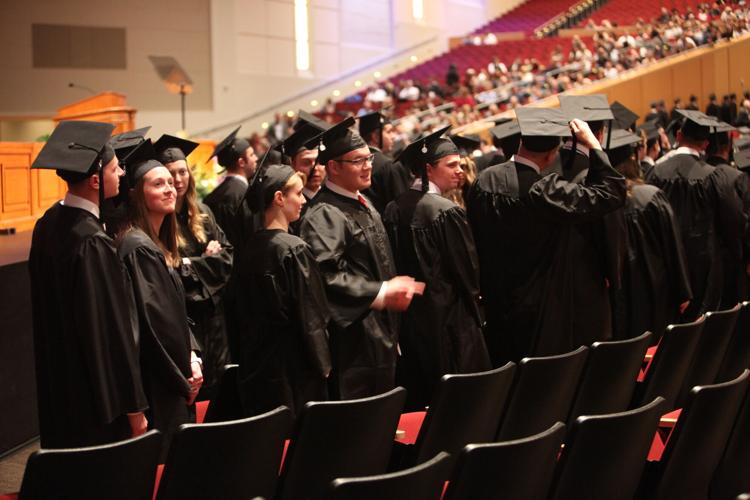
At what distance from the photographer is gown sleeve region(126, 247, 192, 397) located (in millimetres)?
3750

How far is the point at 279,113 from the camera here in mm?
22844

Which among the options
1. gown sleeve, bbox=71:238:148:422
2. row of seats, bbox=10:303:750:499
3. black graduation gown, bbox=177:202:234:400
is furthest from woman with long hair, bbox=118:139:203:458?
black graduation gown, bbox=177:202:234:400

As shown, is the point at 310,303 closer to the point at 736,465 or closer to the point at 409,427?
the point at 409,427

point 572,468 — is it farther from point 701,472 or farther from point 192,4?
point 192,4

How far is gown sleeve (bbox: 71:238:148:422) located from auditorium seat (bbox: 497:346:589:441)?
136cm

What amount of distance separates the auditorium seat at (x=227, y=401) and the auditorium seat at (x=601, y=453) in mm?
1850

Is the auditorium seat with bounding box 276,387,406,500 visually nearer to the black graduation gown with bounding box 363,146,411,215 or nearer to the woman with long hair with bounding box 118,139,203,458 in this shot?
the woman with long hair with bounding box 118,139,203,458

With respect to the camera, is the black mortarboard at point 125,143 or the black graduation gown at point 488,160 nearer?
the black mortarboard at point 125,143

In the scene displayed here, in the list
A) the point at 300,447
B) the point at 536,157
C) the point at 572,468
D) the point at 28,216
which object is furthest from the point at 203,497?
the point at 28,216

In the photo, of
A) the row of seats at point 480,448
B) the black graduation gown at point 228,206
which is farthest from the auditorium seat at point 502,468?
the black graduation gown at point 228,206

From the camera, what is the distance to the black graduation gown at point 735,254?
6633 mm

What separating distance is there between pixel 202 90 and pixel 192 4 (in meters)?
1.97

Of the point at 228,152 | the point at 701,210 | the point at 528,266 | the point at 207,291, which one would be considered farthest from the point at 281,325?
the point at 701,210

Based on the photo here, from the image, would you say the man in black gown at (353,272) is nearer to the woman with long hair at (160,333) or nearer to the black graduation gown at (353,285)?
the black graduation gown at (353,285)
